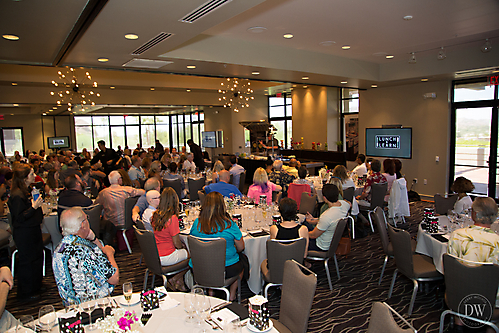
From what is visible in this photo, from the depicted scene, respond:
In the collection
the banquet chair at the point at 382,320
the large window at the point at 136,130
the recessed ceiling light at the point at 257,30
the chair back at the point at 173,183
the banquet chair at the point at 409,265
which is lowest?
the banquet chair at the point at 409,265

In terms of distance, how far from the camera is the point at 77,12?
3701mm

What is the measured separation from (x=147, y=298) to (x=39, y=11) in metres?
3.30

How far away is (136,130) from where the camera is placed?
26.3m

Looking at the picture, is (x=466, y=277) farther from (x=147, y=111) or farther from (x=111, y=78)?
(x=147, y=111)

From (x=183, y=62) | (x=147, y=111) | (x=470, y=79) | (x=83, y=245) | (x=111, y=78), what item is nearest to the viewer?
(x=83, y=245)

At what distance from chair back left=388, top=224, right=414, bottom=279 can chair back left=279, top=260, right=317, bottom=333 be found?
5.58ft

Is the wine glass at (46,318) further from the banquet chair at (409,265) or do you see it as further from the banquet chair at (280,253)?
the banquet chair at (409,265)

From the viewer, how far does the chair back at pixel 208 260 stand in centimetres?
339

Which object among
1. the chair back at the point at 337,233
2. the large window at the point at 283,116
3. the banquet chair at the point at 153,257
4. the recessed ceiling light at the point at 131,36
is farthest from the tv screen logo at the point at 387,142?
the banquet chair at the point at 153,257

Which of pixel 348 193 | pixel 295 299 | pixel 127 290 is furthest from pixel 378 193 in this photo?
pixel 127 290

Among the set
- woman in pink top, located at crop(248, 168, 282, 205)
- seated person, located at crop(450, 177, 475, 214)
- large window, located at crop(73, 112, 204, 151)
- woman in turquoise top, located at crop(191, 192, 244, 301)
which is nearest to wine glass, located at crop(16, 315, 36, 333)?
woman in turquoise top, located at crop(191, 192, 244, 301)

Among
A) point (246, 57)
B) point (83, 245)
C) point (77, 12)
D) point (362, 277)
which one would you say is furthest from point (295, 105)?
point (83, 245)

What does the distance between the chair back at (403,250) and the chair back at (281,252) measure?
1118mm

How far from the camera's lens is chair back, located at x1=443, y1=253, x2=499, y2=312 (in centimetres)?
284
